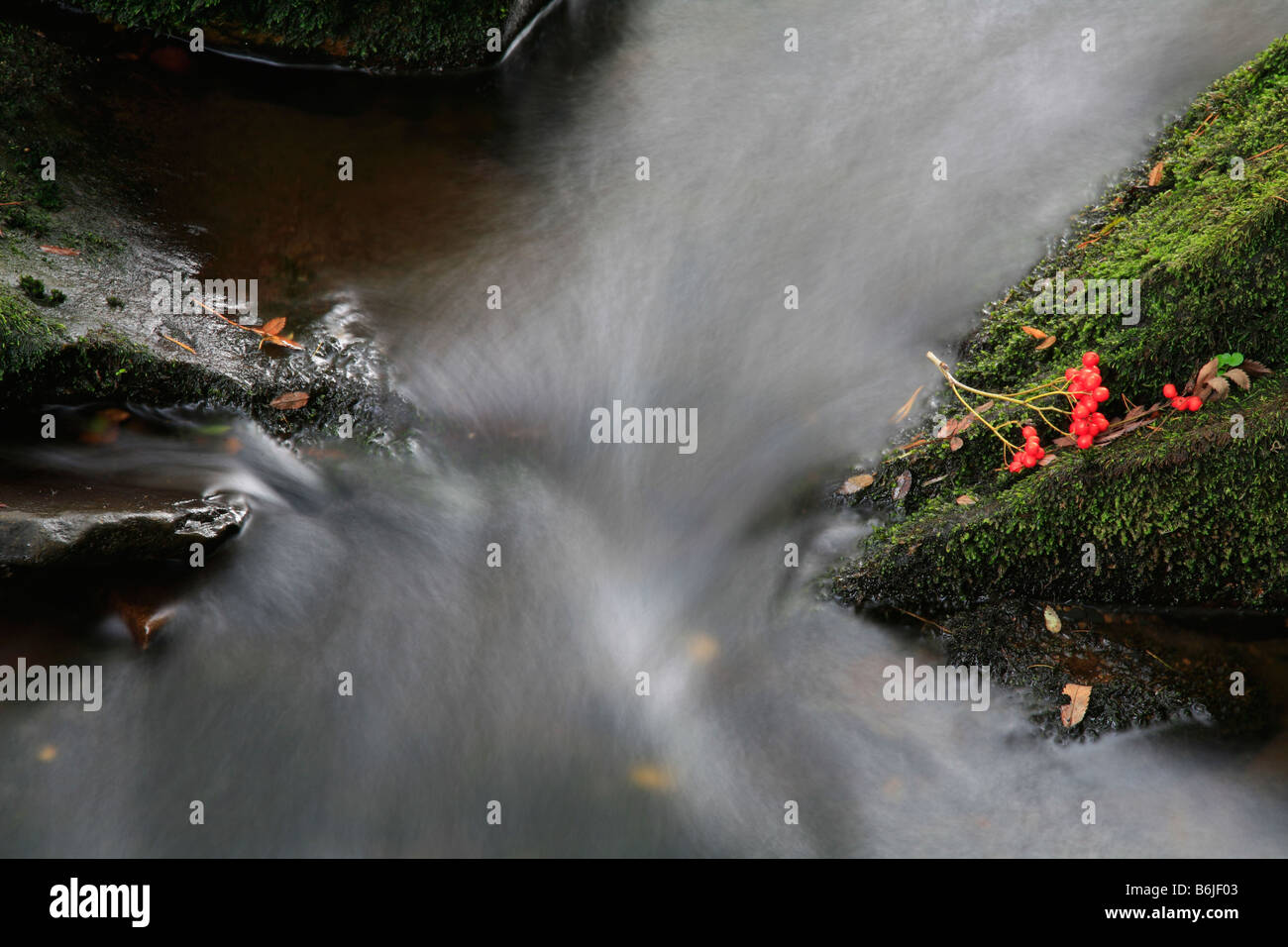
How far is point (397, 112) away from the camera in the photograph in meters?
5.16

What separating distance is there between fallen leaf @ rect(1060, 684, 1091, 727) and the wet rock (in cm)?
435

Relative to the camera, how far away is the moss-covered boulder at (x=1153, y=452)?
3057 mm

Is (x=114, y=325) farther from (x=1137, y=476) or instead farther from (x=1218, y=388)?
(x=1218, y=388)

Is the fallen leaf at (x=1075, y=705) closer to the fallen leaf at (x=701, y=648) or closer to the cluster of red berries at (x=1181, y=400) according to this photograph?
the cluster of red berries at (x=1181, y=400)

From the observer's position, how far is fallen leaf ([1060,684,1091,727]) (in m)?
3.44

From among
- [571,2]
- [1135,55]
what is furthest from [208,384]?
[1135,55]

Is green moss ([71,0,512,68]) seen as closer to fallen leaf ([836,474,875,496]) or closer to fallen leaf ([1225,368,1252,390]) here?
fallen leaf ([836,474,875,496])

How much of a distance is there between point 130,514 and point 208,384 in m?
0.87

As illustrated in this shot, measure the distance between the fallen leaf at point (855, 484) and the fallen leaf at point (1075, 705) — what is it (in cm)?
134

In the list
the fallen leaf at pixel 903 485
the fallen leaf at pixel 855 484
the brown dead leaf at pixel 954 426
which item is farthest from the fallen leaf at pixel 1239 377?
the fallen leaf at pixel 855 484

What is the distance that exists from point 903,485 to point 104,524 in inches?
160

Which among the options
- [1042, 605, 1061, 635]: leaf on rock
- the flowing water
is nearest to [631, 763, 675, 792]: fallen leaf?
the flowing water

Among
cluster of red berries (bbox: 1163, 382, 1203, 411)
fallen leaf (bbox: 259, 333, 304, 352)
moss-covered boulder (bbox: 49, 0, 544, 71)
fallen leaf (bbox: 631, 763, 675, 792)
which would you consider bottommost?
fallen leaf (bbox: 631, 763, 675, 792)
